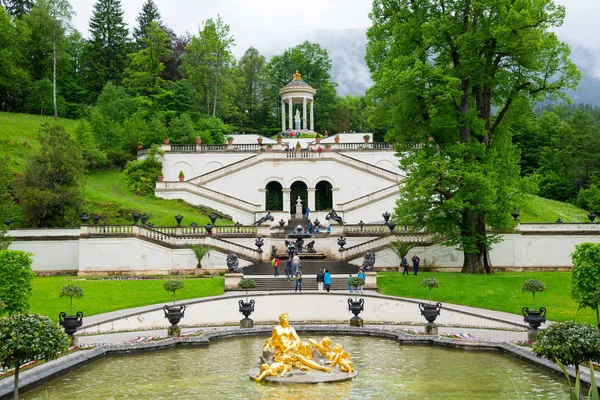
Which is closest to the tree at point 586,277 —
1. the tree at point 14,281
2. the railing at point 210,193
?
the tree at point 14,281

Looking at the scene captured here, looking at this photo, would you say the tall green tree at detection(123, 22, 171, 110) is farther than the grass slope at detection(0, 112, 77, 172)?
Yes

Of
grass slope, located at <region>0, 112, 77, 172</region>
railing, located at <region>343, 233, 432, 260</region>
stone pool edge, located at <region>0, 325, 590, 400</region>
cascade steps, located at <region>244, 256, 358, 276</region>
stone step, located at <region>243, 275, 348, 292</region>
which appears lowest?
stone pool edge, located at <region>0, 325, 590, 400</region>

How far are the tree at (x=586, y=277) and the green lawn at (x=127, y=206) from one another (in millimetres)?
28365

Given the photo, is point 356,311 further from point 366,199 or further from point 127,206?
point 127,206

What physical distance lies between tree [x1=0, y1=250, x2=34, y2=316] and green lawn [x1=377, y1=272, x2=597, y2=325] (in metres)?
15.2

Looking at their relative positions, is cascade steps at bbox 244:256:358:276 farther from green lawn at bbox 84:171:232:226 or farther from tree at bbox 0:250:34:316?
tree at bbox 0:250:34:316

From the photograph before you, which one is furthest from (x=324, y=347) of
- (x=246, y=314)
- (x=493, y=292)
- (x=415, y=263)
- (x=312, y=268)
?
(x=312, y=268)

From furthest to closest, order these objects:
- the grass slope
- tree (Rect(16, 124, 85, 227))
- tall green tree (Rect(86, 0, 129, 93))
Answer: tall green tree (Rect(86, 0, 129, 93)) < the grass slope < tree (Rect(16, 124, 85, 227))

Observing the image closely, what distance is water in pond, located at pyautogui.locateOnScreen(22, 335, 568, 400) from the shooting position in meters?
13.1

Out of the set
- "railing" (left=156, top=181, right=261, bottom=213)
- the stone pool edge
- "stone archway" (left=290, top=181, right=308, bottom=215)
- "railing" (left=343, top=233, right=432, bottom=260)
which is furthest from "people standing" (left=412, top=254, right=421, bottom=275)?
"stone archway" (left=290, top=181, right=308, bottom=215)

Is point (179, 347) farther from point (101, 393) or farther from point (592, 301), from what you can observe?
point (592, 301)

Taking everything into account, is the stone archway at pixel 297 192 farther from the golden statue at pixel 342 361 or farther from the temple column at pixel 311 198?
the golden statue at pixel 342 361

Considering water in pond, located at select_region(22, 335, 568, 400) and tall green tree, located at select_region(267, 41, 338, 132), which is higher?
tall green tree, located at select_region(267, 41, 338, 132)

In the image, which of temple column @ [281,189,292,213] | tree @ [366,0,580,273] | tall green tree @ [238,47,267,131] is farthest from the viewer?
tall green tree @ [238,47,267,131]
